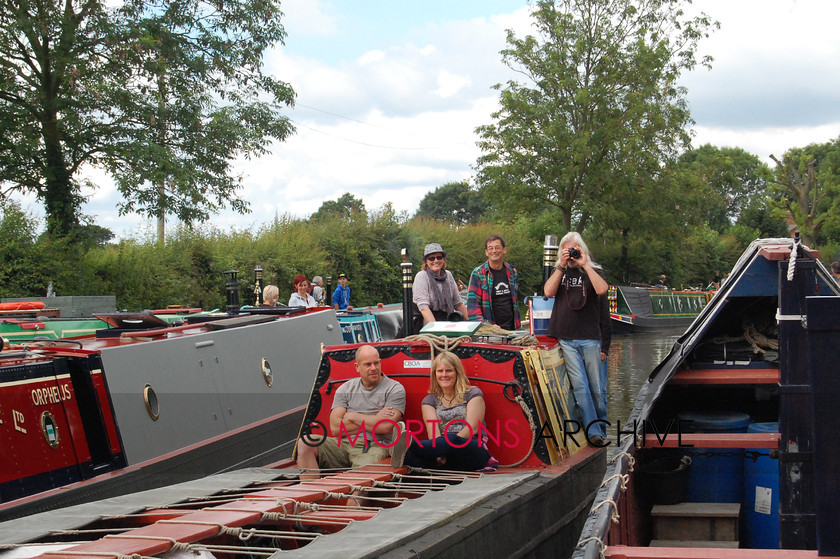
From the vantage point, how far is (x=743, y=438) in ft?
17.4

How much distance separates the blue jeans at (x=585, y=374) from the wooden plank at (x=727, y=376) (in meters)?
0.61

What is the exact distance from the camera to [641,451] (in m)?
5.61

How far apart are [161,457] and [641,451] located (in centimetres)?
373

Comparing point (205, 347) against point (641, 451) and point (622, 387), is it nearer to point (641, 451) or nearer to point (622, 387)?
point (641, 451)

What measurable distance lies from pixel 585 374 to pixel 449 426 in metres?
1.65

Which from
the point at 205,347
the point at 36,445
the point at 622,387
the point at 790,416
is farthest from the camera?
the point at 622,387

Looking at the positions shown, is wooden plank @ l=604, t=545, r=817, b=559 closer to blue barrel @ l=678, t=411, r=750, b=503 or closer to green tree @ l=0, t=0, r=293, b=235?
blue barrel @ l=678, t=411, r=750, b=503

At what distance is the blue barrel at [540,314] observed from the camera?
7.48m

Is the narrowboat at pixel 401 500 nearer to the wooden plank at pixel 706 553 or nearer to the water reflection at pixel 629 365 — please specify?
the wooden plank at pixel 706 553

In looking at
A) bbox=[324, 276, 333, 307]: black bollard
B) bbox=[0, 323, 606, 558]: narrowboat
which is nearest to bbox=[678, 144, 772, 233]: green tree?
bbox=[324, 276, 333, 307]: black bollard

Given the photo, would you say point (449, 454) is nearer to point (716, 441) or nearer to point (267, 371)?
point (716, 441)

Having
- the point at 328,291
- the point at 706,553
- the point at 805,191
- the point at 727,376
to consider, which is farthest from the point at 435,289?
the point at 805,191

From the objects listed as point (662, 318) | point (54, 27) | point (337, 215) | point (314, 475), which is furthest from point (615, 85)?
point (314, 475)

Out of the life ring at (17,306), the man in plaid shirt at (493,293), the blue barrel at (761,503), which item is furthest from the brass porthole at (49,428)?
the blue barrel at (761,503)
